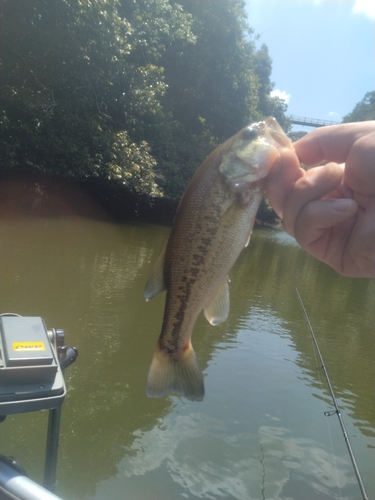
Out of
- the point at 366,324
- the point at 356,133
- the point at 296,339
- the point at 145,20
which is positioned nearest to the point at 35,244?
the point at 296,339

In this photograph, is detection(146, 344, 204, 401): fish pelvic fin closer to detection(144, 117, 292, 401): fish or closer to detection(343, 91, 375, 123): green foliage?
detection(144, 117, 292, 401): fish

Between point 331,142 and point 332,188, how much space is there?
189 mm

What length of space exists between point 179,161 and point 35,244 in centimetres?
1226

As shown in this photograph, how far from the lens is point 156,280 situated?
5.63ft

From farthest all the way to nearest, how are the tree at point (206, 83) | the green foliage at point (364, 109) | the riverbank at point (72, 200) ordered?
the green foliage at point (364, 109) < the tree at point (206, 83) < the riverbank at point (72, 200)

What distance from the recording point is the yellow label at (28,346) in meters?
2.23

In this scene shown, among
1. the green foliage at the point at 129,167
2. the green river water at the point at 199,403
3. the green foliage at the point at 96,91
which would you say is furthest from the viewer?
the green foliage at the point at 129,167

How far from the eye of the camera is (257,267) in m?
14.0

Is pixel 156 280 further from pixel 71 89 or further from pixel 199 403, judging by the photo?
pixel 71 89

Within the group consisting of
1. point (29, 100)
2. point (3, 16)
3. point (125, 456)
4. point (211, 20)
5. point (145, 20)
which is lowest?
point (125, 456)

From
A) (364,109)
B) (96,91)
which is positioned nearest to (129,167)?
(96,91)

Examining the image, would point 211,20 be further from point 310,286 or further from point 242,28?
point 310,286

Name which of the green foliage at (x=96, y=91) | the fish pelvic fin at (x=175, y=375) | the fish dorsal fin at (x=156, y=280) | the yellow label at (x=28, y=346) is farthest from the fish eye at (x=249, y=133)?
the green foliage at (x=96, y=91)

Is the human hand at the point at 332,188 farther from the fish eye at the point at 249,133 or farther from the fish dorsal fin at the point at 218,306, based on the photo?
the fish dorsal fin at the point at 218,306
